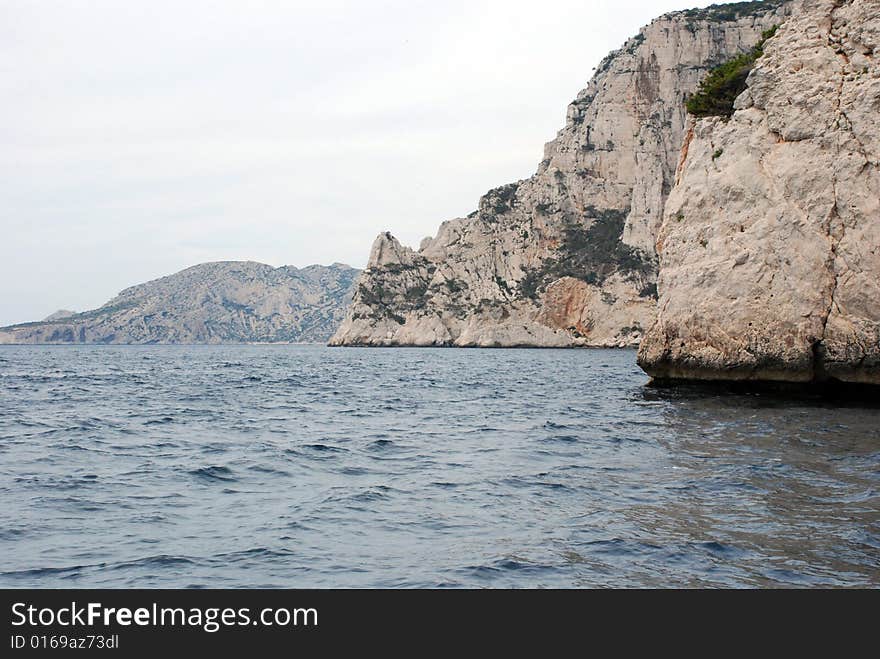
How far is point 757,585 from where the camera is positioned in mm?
7441

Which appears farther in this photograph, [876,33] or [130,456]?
[876,33]

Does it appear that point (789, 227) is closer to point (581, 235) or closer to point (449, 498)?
point (449, 498)

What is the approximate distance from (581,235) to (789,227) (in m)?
100

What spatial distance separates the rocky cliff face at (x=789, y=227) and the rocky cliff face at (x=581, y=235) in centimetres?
8077

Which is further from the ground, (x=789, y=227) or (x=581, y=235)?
(x=581, y=235)

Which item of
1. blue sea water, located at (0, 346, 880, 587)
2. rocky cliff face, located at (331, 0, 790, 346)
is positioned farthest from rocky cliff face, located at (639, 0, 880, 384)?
rocky cliff face, located at (331, 0, 790, 346)

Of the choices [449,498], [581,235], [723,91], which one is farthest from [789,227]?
[581,235]

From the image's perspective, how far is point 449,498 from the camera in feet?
38.6

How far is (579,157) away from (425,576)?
124198 millimetres

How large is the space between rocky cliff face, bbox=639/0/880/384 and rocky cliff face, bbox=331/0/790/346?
8077cm

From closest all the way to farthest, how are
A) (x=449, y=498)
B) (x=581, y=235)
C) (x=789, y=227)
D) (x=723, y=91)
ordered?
(x=449, y=498) < (x=789, y=227) < (x=723, y=91) < (x=581, y=235)

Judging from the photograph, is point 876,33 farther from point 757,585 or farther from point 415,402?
point 757,585
